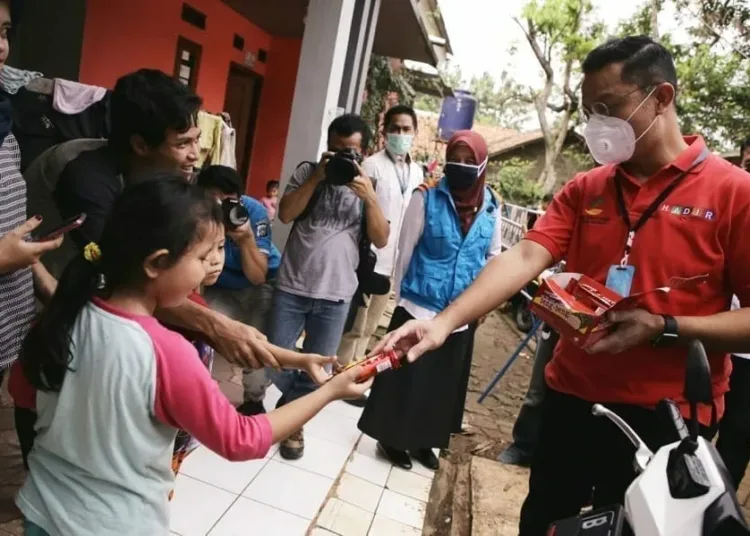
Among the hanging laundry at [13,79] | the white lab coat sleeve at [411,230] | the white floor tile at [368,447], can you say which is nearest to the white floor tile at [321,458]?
the white floor tile at [368,447]

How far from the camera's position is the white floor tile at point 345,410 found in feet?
13.1

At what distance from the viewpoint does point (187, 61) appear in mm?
6812

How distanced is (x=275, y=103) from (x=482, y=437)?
6.33m

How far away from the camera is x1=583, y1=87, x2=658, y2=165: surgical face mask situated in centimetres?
175

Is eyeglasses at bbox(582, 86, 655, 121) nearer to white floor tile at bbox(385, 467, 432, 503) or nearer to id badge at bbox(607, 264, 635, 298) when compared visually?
id badge at bbox(607, 264, 635, 298)

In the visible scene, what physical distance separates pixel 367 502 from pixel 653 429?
178 centimetres

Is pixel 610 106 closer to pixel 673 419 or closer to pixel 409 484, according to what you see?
pixel 673 419

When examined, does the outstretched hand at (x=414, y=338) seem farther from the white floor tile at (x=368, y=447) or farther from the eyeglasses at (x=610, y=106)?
the white floor tile at (x=368, y=447)

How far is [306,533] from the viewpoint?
271 centimetres

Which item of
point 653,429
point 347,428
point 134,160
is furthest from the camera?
point 347,428

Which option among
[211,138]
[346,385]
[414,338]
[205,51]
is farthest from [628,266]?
[205,51]

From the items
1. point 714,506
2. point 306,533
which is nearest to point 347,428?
point 306,533

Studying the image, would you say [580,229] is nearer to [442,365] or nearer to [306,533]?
[442,365]

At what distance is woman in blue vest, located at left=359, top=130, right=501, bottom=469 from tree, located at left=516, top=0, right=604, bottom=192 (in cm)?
1704
